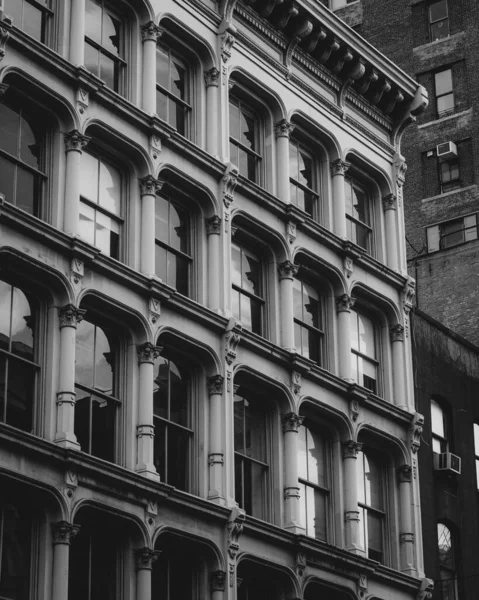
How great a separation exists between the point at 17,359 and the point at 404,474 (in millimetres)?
13814

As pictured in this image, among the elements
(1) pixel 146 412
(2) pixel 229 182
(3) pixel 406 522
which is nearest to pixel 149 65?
(2) pixel 229 182

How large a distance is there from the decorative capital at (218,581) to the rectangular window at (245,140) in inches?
416

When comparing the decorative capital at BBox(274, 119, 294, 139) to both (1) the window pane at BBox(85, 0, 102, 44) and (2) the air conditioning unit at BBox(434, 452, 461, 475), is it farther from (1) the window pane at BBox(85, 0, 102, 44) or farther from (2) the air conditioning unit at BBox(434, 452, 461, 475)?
(2) the air conditioning unit at BBox(434, 452, 461, 475)

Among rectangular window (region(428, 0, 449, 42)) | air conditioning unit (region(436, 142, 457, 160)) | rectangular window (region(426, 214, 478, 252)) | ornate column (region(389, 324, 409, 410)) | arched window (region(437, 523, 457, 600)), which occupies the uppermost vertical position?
rectangular window (region(428, 0, 449, 42))

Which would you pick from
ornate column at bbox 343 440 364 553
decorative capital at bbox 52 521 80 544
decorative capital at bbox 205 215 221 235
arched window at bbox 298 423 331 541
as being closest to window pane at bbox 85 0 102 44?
decorative capital at bbox 205 215 221 235

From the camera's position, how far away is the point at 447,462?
40.7m

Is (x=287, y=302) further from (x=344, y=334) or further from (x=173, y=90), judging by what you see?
(x=173, y=90)

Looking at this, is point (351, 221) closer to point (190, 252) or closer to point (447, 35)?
point (190, 252)

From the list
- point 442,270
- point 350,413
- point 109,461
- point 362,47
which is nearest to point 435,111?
point 442,270

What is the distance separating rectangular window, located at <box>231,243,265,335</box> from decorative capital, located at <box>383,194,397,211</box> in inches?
267

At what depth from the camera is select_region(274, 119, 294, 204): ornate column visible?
3744 centimetres

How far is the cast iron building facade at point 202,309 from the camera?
28.8 m

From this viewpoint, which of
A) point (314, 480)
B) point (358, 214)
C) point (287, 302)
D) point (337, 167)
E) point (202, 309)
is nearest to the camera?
point (202, 309)

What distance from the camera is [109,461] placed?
2977 centimetres
